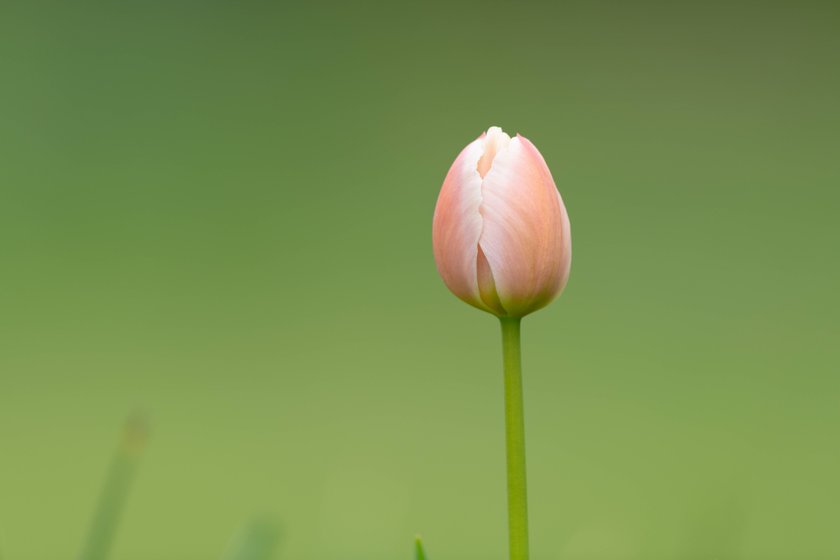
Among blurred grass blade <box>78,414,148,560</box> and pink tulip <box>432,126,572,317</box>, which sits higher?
pink tulip <box>432,126,572,317</box>

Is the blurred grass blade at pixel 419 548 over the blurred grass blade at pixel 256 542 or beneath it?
over

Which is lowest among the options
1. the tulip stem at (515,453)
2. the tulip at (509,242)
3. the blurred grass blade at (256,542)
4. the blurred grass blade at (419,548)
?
the blurred grass blade at (256,542)

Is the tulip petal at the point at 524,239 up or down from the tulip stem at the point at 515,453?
up

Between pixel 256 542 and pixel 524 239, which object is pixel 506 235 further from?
pixel 256 542

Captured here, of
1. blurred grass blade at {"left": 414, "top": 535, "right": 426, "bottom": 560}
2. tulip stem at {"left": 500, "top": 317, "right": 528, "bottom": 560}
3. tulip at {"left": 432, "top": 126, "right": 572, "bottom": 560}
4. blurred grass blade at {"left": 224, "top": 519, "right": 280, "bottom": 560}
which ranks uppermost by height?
tulip at {"left": 432, "top": 126, "right": 572, "bottom": 560}

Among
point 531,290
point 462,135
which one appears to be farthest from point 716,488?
point 462,135

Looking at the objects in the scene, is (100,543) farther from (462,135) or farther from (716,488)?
(462,135)
